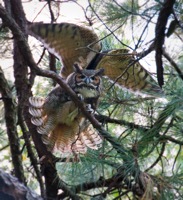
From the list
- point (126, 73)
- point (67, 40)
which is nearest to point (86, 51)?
point (67, 40)

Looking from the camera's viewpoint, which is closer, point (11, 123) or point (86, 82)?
point (11, 123)

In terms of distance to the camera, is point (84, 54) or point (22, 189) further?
point (84, 54)

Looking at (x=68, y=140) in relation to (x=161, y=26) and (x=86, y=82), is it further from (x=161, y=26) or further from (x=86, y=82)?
(x=161, y=26)

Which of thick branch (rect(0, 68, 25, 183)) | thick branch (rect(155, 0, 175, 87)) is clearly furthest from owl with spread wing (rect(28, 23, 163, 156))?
thick branch (rect(155, 0, 175, 87))

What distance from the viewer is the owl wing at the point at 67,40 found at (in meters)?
2.06

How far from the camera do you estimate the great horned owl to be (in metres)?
2.04

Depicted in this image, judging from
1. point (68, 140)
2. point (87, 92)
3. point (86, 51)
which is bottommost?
point (68, 140)

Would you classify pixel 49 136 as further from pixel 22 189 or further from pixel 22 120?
pixel 22 189

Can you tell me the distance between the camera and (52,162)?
198 centimetres

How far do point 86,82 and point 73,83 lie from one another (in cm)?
5

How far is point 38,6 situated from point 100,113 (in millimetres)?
457

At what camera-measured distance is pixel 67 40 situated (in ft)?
7.00

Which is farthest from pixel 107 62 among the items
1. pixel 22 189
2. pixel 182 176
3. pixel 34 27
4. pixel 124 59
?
pixel 22 189

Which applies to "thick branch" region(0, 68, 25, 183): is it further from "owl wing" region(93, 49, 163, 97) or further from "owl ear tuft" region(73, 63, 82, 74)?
"owl wing" region(93, 49, 163, 97)
